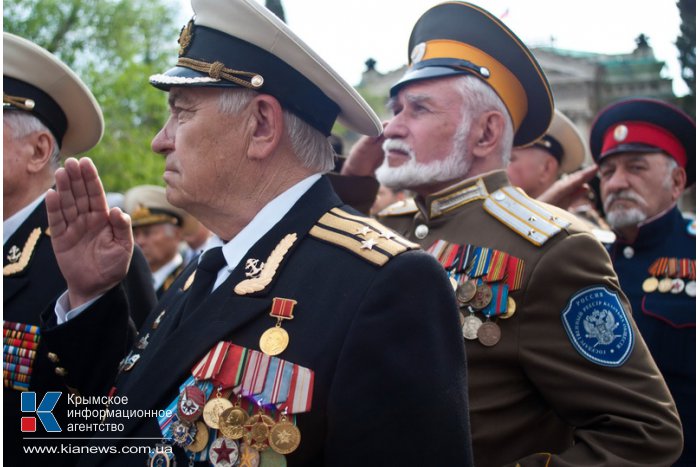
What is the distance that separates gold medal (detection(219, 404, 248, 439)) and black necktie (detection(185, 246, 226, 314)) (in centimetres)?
43

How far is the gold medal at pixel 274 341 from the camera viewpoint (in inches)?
79.7

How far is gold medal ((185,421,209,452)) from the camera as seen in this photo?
2016mm

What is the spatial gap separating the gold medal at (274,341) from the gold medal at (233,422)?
0.17 m

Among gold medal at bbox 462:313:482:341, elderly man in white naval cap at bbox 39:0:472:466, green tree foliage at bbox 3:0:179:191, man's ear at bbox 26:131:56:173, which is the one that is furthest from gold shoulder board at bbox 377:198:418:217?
green tree foliage at bbox 3:0:179:191

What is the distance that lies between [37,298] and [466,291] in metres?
1.76

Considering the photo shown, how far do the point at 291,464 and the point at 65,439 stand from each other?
1.05m

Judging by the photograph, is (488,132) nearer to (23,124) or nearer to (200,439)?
(200,439)

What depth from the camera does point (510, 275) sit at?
2.85 meters

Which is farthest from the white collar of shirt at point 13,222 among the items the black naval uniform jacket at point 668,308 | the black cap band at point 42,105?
the black naval uniform jacket at point 668,308

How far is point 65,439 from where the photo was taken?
2600mm

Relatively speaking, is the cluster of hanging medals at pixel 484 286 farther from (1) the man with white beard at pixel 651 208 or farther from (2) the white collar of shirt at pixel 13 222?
(2) the white collar of shirt at pixel 13 222

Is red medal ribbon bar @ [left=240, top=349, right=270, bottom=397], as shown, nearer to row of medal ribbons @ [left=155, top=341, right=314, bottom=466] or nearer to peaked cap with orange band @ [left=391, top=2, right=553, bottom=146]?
row of medal ribbons @ [left=155, top=341, right=314, bottom=466]

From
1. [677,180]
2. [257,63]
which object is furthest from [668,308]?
[257,63]

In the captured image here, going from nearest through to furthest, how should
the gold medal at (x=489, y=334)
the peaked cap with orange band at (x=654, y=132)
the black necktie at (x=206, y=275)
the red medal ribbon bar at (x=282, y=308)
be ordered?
the red medal ribbon bar at (x=282, y=308) < the black necktie at (x=206, y=275) < the gold medal at (x=489, y=334) < the peaked cap with orange band at (x=654, y=132)
